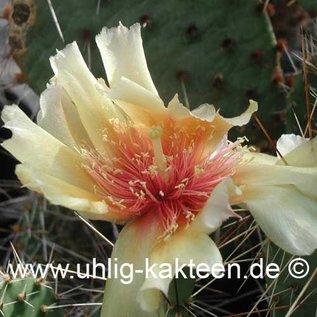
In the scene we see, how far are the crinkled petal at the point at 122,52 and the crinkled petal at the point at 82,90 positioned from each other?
0.03 m

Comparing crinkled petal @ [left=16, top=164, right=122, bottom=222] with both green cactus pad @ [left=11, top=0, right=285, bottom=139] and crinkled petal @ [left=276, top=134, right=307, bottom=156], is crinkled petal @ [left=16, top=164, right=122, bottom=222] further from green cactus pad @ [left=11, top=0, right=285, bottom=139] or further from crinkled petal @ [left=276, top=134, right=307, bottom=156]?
green cactus pad @ [left=11, top=0, right=285, bottom=139]

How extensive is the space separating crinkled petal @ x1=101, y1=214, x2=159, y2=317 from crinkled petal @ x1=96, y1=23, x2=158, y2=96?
0.20 meters

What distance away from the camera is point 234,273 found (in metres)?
1.69

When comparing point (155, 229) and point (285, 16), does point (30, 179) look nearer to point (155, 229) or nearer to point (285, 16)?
point (155, 229)

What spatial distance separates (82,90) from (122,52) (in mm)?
73

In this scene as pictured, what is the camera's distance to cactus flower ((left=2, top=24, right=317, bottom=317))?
3.07ft

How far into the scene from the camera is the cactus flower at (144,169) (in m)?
0.94

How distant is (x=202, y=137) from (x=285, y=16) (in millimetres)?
1429

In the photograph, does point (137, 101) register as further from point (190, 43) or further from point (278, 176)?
point (190, 43)

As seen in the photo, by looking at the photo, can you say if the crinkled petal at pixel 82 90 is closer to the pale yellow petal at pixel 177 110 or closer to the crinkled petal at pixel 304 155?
the pale yellow petal at pixel 177 110

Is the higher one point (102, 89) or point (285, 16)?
point (102, 89)

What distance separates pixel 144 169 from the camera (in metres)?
1.06

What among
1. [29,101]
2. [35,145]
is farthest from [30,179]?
[29,101]

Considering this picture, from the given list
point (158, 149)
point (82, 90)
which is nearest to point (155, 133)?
point (158, 149)
